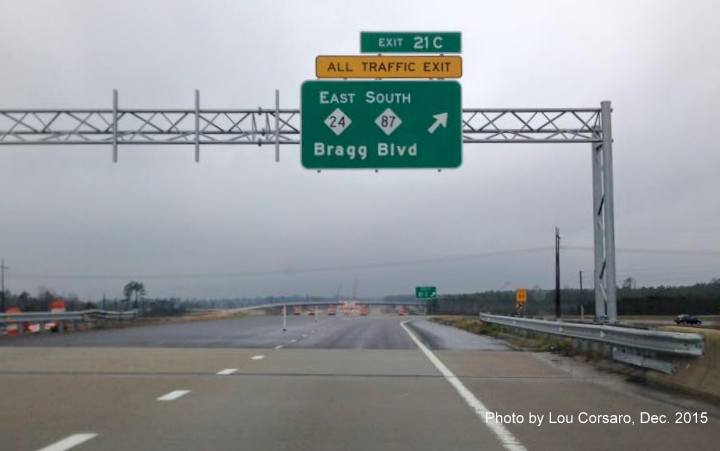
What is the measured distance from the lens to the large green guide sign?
79.6 feet

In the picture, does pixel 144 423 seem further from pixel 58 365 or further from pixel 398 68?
pixel 398 68

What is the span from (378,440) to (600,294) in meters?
17.8

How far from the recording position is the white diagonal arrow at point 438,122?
24.5 metres

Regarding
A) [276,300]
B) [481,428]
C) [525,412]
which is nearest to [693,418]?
[525,412]

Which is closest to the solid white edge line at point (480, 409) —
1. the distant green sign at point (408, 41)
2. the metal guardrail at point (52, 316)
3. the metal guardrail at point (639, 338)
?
the metal guardrail at point (639, 338)

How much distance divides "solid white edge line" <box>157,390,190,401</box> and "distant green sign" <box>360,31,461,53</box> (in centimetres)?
1148

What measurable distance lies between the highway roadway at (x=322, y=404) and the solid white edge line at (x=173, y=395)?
0.05 meters

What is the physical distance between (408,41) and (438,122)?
101 inches

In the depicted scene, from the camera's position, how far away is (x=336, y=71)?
24.0 m

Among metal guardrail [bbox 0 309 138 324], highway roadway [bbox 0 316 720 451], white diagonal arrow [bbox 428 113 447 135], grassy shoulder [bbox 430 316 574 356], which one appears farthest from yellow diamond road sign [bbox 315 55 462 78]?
metal guardrail [bbox 0 309 138 324]

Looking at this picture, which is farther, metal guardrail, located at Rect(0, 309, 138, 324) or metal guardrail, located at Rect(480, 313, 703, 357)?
metal guardrail, located at Rect(0, 309, 138, 324)

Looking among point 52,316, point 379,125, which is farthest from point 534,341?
point 52,316

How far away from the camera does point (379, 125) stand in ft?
79.9

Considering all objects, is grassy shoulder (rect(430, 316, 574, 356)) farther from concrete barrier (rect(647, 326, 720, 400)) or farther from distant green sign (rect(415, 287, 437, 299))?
distant green sign (rect(415, 287, 437, 299))
